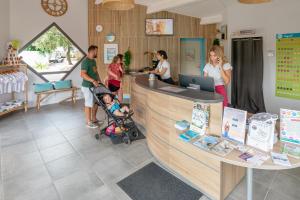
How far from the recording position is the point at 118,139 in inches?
152

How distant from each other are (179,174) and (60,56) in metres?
5.80

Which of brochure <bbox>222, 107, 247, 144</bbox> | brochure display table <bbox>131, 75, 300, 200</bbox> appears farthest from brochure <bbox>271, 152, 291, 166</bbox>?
brochure <bbox>222, 107, 247, 144</bbox>

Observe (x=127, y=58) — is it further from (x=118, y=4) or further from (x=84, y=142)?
(x=84, y=142)

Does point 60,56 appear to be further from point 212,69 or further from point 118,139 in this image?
point 212,69

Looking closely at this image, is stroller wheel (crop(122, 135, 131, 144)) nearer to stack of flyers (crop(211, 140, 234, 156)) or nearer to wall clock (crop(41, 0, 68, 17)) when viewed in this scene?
stack of flyers (crop(211, 140, 234, 156))

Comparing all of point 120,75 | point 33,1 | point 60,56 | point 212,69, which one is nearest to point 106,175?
point 212,69

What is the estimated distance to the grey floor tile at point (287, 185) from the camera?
92.3 inches

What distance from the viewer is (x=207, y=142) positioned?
197 centimetres

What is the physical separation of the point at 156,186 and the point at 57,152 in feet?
6.02

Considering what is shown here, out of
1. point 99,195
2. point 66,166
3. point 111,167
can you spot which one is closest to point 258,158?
point 99,195

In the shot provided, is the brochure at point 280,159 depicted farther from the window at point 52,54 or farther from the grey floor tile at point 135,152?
the window at point 52,54

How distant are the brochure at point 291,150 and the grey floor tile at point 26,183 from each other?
2.55 metres

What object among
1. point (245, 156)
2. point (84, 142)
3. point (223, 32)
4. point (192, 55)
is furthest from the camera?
point (192, 55)

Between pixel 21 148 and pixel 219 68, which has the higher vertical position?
pixel 219 68
